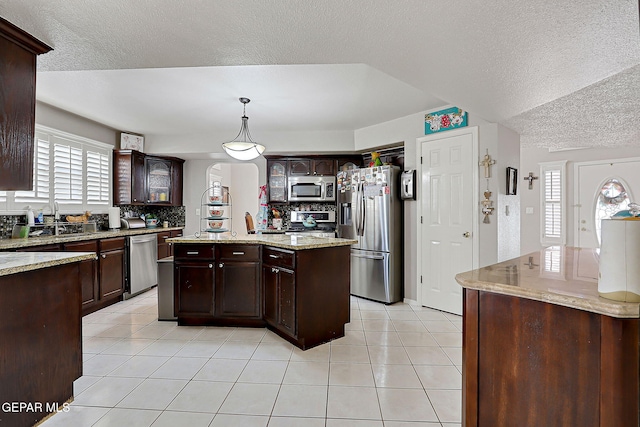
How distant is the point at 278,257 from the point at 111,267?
245 centimetres

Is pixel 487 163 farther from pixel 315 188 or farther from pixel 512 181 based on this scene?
pixel 315 188

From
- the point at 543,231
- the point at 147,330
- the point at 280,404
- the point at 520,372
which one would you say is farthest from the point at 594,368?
the point at 543,231

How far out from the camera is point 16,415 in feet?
5.22

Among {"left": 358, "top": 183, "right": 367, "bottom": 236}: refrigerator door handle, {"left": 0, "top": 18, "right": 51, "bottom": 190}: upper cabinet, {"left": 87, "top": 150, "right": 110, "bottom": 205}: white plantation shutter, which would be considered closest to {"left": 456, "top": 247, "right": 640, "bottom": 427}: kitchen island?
{"left": 0, "top": 18, "right": 51, "bottom": 190}: upper cabinet

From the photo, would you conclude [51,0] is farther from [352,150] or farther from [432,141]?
[352,150]

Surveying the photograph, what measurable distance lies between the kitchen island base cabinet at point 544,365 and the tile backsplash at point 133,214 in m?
4.44

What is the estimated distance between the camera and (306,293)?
2.74 meters

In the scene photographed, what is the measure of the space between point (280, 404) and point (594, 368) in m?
1.56

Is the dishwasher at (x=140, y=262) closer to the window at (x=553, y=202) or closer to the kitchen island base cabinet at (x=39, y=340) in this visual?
the kitchen island base cabinet at (x=39, y=340)

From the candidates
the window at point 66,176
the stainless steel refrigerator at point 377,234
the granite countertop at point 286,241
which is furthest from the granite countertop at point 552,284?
the window at point 66,176

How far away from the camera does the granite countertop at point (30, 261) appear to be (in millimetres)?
1565

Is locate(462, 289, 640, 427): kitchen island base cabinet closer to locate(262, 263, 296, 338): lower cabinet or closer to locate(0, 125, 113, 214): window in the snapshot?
locate(262, 263, 296, 338): lower cabinet

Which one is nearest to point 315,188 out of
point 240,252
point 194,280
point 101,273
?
point 240,252

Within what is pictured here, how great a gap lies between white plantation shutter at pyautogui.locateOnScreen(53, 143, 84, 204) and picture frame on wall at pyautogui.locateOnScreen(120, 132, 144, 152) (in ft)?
2.27
